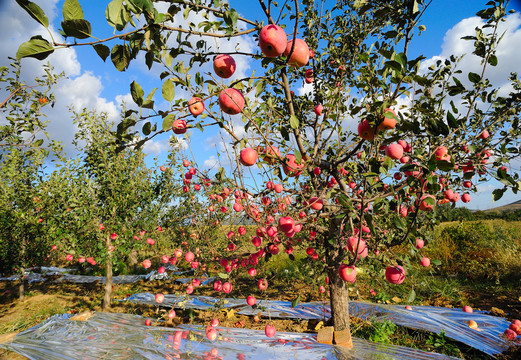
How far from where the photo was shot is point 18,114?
3.05 meters

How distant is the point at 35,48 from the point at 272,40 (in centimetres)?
94

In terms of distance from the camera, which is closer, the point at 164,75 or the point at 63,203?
the point at 164,75

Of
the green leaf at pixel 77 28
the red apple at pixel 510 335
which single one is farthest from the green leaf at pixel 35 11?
the red apple at pixel 510 335

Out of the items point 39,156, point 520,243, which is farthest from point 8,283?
point 520,243

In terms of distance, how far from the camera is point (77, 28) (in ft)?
2.27

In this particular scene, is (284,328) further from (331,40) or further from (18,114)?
(18,114)

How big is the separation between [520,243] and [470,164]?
29.8 ft

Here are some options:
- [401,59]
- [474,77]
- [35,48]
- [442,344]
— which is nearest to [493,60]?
[474,77]

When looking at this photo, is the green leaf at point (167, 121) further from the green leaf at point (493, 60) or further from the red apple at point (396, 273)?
the green leaf at point (493, 60)

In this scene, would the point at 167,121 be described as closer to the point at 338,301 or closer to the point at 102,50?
the point at 102,50

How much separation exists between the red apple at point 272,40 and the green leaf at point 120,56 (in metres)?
0.65

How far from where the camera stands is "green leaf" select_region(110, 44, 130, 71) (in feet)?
2.95

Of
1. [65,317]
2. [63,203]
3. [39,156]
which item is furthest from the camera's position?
[39,156]

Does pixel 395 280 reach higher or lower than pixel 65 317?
higher
